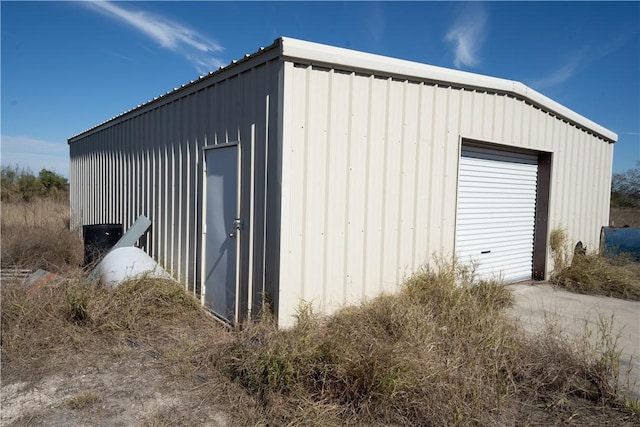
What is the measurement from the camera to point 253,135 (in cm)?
495

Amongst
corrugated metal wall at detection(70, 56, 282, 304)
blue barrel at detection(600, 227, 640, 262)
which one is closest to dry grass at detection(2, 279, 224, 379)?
corrugated metal wall at detection(70, 56, 282, 304)

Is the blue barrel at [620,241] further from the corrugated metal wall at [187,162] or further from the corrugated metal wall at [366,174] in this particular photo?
the corrugated metal wall at [187,162]

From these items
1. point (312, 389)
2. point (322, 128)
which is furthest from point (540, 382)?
point (322, 128)

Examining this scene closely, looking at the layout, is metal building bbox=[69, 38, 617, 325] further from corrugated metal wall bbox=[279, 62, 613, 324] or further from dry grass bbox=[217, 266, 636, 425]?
dry grass bbox=[217, 266, 636, 425]

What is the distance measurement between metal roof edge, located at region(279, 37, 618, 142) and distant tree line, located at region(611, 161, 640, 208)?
2750cm

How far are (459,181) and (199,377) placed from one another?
4698 millimetres

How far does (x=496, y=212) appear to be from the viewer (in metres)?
7.46

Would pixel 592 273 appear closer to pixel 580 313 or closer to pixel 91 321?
pixel 580 313

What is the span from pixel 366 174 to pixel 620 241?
7737mm

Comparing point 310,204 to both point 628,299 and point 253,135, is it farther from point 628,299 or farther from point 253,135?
point 628,299

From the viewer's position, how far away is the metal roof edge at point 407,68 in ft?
14.7

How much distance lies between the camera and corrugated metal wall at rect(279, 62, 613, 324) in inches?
182

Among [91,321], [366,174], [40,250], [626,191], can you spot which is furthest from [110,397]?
[626,191]

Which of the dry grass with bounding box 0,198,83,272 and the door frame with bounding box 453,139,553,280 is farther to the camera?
the door frame with bounding box 453,139,553,280
